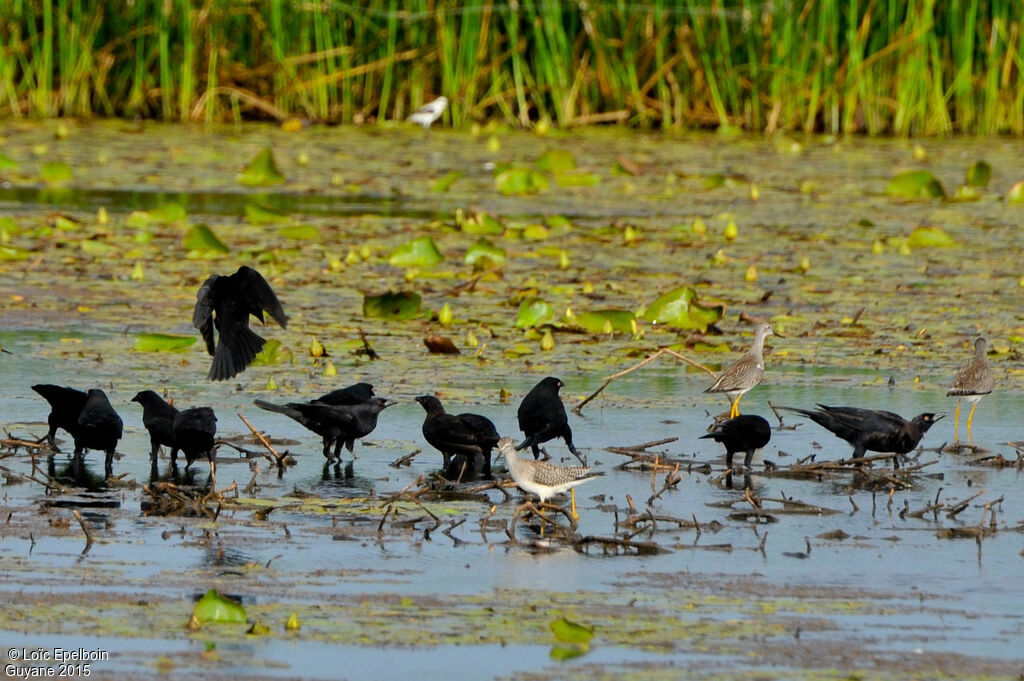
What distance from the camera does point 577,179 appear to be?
1420 cm

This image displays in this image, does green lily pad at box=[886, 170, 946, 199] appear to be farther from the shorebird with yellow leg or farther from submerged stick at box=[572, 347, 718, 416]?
the shorebird with yellow leg

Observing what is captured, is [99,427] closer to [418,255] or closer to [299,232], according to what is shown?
[418,255]

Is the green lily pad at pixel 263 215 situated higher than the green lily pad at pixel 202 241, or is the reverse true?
the green lily pad at pixel 263 215

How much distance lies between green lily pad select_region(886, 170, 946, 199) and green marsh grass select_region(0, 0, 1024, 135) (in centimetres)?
251

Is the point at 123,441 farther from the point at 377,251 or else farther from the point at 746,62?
the point at 746,62

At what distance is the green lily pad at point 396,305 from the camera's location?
8.77 m

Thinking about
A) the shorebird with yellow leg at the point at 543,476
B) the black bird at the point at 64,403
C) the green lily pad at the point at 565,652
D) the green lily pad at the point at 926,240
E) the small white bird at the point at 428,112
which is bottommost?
the green lily pad at the point at 565,652

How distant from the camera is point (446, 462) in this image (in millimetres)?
6070

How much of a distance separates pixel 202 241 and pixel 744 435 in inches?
214

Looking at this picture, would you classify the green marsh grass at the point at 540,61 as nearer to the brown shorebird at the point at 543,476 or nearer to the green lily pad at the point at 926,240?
the green lily pad at the point at 926,240

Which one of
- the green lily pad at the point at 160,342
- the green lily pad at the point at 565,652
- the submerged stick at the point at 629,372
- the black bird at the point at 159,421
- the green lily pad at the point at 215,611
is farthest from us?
the green lily pad at the point at 160,342

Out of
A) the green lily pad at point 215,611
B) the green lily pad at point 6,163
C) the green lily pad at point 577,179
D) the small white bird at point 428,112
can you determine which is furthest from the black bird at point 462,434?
the small white bird at point 428,112

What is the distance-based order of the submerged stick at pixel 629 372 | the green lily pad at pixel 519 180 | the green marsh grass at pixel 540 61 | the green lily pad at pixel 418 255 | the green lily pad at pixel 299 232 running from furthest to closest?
the green marsh grass at pixel 540 61 → the green lily pad at pixel 519 180 → the green lily pad at pixel 299 232 → the green lily pad at pixel 418 255 → the submerged stick at pixel 629 372

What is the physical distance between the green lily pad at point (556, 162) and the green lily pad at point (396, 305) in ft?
18.7
